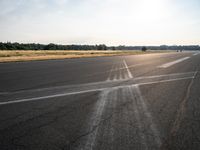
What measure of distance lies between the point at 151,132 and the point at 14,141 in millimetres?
2324

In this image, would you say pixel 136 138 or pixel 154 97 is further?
pixel 154 97

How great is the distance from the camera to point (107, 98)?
6.62m

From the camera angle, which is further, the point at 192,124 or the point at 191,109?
the point at 191,109

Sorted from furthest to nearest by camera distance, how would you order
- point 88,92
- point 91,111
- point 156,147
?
point 88,92 → point 91,111 → point 156,147

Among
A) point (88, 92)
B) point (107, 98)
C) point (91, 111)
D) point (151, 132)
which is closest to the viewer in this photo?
point (151, 132)

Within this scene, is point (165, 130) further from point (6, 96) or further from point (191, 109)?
point (6, 96)

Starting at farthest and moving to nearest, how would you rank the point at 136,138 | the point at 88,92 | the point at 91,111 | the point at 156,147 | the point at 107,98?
1. the point at 88,92
2. the point at 107,98
3. the point at 91,111
4. the point at 136,138
5. the point at 156,147

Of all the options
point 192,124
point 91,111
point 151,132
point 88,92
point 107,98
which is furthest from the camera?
point 88,92

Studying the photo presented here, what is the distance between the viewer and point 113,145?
3.38 m

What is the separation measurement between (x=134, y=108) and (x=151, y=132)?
1.57m

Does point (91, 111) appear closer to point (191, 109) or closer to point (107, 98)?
point (107, 98)

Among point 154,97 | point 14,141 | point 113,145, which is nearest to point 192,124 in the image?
point 113,145

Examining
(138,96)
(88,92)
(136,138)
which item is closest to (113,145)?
(136,138)

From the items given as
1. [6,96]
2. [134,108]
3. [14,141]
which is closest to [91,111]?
[134,108]
